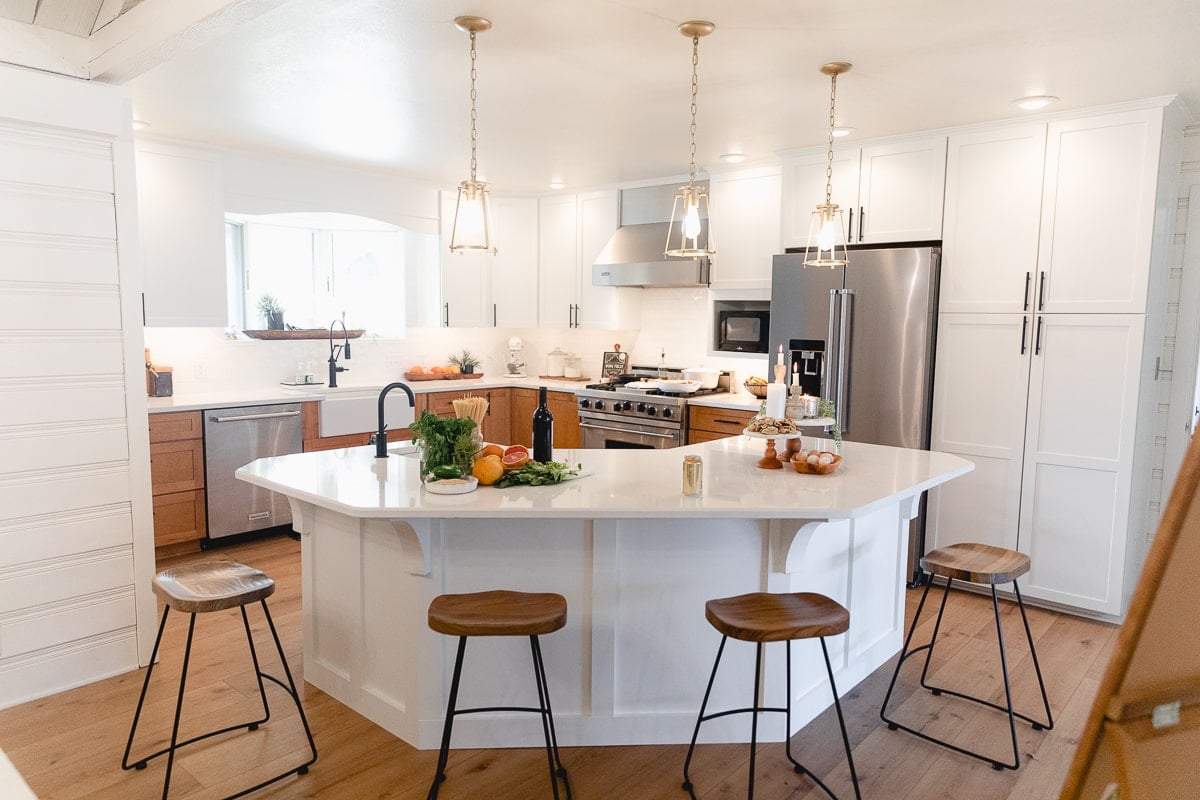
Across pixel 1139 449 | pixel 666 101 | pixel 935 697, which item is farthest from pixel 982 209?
pixel 935 697

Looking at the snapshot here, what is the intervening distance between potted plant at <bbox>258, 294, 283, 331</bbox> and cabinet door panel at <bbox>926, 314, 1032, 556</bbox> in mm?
4300

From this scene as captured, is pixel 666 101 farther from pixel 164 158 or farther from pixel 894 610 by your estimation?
pixel 164 158

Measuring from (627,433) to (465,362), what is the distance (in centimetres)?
177

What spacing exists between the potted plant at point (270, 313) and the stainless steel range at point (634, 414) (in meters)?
2.18

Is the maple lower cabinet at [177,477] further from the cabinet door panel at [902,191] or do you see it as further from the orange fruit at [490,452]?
the cabinet door panel at [902,191]

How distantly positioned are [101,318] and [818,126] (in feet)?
11.5

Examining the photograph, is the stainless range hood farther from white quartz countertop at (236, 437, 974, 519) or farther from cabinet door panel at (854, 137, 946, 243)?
white quartz countertop at (236, 437, 974, 519)

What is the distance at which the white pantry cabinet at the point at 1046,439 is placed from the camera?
374 cm

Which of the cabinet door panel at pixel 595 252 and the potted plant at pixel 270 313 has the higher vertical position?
the cabinet door panel at pixel 595 252

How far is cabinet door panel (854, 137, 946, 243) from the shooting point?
13.7ft

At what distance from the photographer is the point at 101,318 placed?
3.02 metres

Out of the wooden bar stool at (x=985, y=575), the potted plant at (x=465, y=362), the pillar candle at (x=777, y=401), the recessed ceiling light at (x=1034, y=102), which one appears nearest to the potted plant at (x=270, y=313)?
the potted plant at (x=465, y=362)

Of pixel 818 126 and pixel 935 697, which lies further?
pixel 818 126

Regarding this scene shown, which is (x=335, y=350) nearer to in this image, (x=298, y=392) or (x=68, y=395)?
(x=298, y=392)
